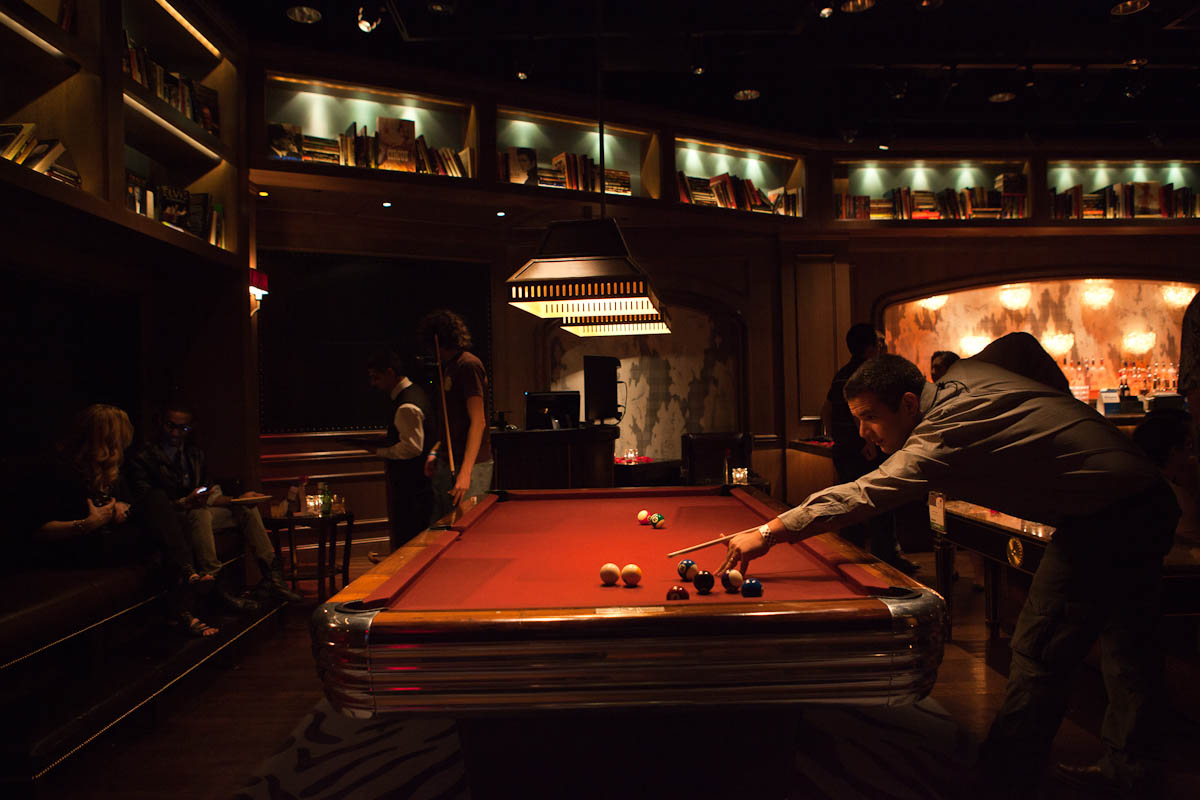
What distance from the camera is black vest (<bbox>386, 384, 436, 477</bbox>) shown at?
14.4 feet

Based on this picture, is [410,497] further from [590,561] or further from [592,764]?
[592,764]

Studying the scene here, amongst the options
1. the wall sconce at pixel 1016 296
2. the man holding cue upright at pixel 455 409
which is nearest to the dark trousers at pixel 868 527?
the man holding cue upright at pixel 455 409

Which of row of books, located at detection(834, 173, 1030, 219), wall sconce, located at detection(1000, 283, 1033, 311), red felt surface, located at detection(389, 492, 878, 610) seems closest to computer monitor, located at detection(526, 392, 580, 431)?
red felt surface, located at detection(389, 492, 878, 610)

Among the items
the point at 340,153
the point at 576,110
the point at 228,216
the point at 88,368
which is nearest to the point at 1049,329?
the point at 576,110

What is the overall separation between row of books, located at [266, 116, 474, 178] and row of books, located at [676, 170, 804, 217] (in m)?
2.06

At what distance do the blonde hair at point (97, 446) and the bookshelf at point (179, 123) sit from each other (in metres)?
0.98

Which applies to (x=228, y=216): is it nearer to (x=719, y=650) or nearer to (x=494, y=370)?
(x=494, y=370)

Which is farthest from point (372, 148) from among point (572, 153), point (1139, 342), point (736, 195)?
point (1139, 342)

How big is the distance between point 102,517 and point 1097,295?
8555mm

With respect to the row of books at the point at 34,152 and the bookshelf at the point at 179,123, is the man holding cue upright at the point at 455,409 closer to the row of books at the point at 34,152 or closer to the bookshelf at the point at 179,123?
the bookshelf at the point at 179,123

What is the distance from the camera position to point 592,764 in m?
1.89

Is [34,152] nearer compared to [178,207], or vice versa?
[34,152]

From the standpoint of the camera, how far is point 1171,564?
8.50 ft

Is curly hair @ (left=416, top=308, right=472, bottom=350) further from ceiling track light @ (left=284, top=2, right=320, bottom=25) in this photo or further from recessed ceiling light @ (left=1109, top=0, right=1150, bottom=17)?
recessed ceiling light @ (left=1109, top=0, right=1150, bottom=17)
